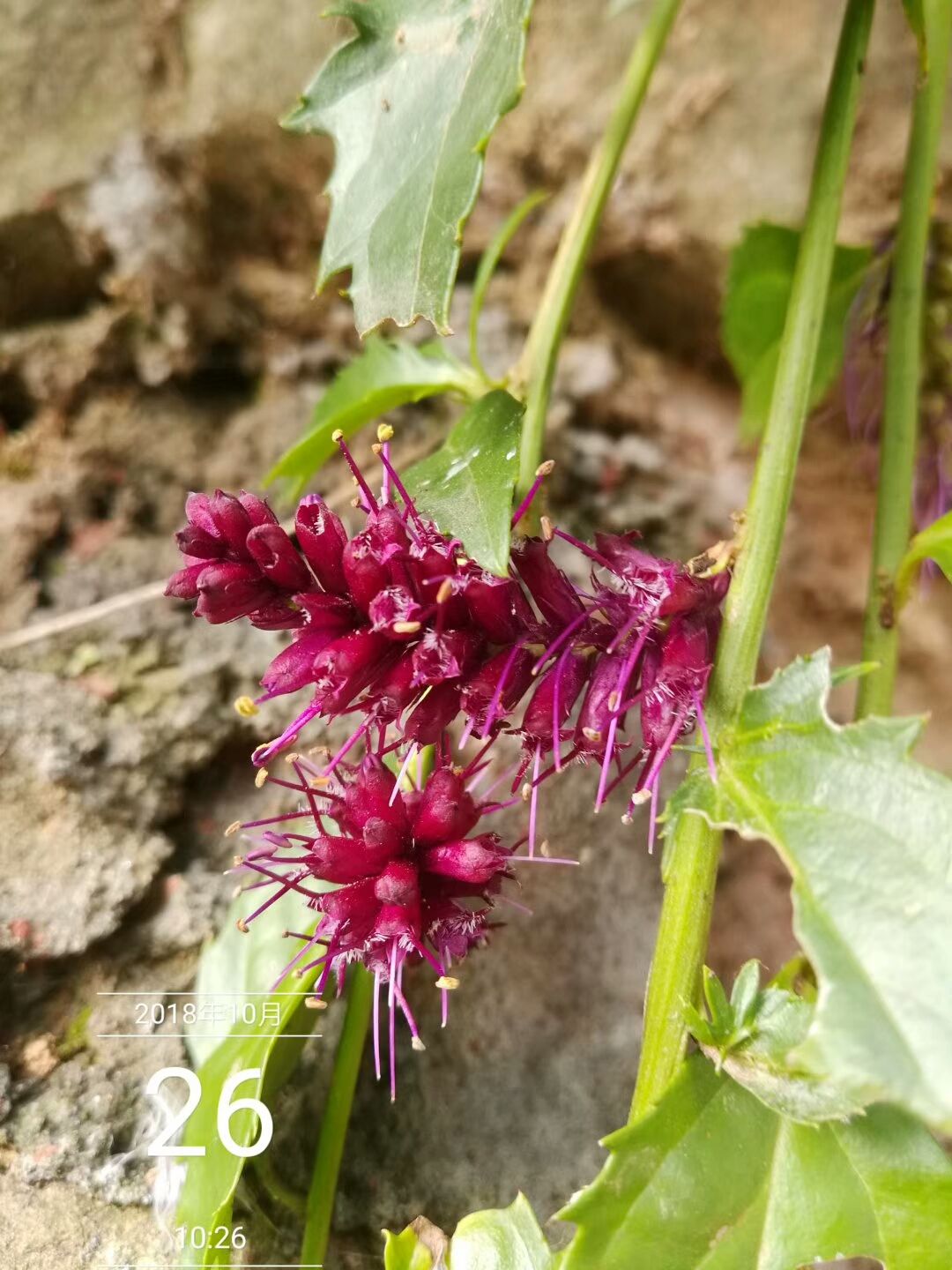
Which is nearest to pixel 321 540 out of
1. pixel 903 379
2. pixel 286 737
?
pixel 286 737

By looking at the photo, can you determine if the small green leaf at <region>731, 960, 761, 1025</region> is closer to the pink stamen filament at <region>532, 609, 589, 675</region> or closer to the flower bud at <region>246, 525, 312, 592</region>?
the pink stamen filament at <region>532, 609, 589, 675</region>

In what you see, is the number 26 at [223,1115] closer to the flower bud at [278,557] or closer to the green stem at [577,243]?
the flower bud at [278,557]

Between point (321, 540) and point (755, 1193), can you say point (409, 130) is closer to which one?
point (321, 540)

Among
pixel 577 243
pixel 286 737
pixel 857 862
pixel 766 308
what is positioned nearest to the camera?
pixel 857 862

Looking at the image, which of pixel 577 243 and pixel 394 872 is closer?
pixel 394 872

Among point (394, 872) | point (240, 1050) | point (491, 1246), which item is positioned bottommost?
point (491, 1246)

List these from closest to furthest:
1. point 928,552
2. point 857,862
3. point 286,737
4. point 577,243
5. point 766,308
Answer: point 857,862, point 286,737, point 928,552, point 577,243, point 766,308

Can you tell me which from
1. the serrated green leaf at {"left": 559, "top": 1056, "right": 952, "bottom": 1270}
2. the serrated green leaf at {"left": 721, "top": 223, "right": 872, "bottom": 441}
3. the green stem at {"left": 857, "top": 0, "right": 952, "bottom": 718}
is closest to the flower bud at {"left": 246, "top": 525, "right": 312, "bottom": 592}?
the serrated green leaf at {"left": 559, "top": 1056, "right": 952, "bottom": 1270}
